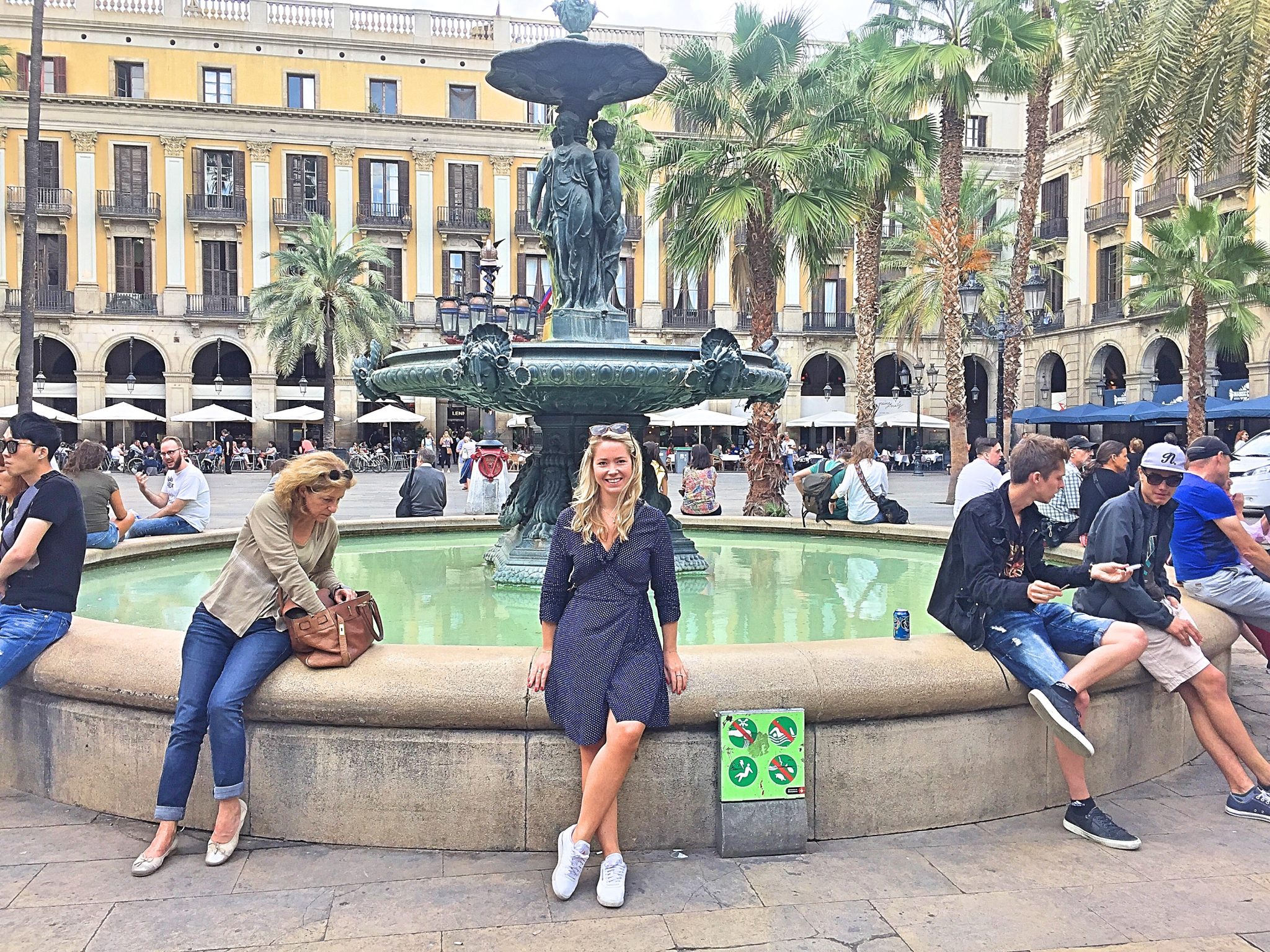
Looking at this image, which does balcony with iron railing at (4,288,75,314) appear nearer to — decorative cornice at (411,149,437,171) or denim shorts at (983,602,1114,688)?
decorative cornice at (411,149,437,171)

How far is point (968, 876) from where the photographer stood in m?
3.51

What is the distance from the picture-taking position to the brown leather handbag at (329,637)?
3.71 m

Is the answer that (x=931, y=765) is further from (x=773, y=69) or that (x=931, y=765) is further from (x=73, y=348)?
(x=73, y=348)

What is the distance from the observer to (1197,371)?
2259cm

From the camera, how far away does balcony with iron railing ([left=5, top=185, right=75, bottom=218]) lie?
38.3m

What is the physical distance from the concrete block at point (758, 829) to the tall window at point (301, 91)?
42.2 metres

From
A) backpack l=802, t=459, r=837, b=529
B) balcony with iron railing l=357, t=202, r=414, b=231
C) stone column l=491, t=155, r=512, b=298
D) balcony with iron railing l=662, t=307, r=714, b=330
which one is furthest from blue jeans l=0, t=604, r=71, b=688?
balcony with iron railing l=662, t=307, r=714, b=330

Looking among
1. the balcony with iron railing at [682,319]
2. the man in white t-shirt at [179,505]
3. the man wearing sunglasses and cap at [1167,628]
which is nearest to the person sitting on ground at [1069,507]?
the man wearing sunglasses and cap at [1167,628]

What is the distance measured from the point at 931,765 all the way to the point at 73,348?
42113 mm

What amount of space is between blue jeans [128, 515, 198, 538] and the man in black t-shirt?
4.49 metres

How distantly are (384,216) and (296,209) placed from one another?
3364mm

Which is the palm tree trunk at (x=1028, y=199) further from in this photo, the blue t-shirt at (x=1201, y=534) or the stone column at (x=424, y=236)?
the stone column at (x=424, y=236)

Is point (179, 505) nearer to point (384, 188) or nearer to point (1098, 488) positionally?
point (1098, 488)

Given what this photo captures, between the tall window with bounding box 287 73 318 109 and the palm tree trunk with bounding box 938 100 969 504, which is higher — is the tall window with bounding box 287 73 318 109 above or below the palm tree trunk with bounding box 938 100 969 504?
above
